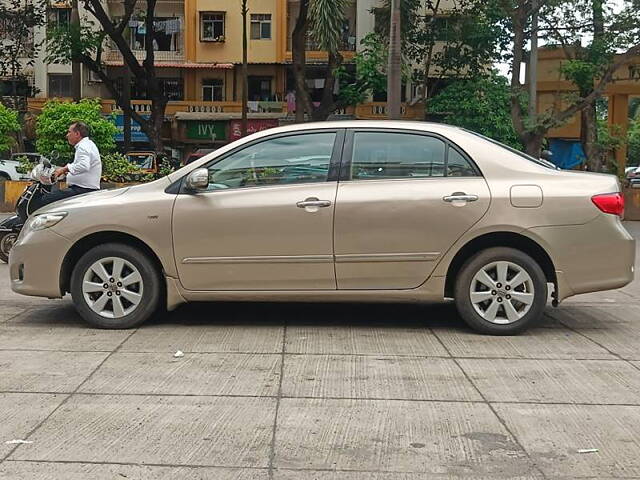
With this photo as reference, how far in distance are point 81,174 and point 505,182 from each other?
4691 mm

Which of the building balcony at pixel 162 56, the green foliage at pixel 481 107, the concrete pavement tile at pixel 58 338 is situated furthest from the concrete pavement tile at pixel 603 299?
the building balcony at pixel 162 56

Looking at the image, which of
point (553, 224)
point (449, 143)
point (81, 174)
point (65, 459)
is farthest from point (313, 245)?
point (81, 174)

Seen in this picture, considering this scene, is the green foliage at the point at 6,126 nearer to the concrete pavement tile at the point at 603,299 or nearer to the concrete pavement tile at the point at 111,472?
the concrete pavement tile at the point at 603,299

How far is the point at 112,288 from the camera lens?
6.56m

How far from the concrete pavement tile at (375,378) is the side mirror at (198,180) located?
1566 millimetres

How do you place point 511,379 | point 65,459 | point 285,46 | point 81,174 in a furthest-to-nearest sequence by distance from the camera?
point 285,46 → point 81,174 → point 511,379 → point 65,459

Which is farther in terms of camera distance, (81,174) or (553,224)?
(81,174)

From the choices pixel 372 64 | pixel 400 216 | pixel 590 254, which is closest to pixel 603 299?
pixel 590 254

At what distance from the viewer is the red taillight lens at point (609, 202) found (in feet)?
20.8

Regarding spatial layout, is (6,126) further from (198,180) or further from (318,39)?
(198,180)

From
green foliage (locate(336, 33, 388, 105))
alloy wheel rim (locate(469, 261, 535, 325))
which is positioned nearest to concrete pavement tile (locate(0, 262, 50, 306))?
alloy wheel rim (locate(469, 261, 535, 325))

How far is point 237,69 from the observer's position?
4088cm

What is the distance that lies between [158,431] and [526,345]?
3151mm

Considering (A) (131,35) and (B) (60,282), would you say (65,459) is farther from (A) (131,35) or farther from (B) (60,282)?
(A) (131,35)
